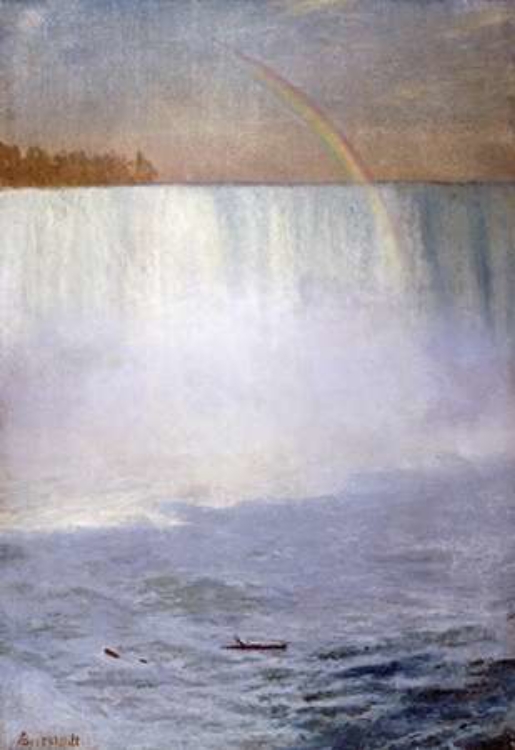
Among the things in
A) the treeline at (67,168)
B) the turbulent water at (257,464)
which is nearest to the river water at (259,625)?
the turbulent water at (257,464)

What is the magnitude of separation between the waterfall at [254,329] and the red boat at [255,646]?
42 centimetres

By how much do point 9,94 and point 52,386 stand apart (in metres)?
0.82

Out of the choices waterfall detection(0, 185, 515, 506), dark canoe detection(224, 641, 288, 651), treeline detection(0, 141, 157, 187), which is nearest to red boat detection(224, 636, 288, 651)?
dark canoe detection(224, 641, 288, 651)

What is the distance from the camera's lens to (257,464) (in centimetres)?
296

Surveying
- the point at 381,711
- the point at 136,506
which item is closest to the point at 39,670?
the point at 136,506

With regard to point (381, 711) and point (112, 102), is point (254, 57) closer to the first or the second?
point (112, 102)

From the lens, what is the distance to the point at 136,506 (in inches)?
115

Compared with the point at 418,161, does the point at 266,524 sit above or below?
below
